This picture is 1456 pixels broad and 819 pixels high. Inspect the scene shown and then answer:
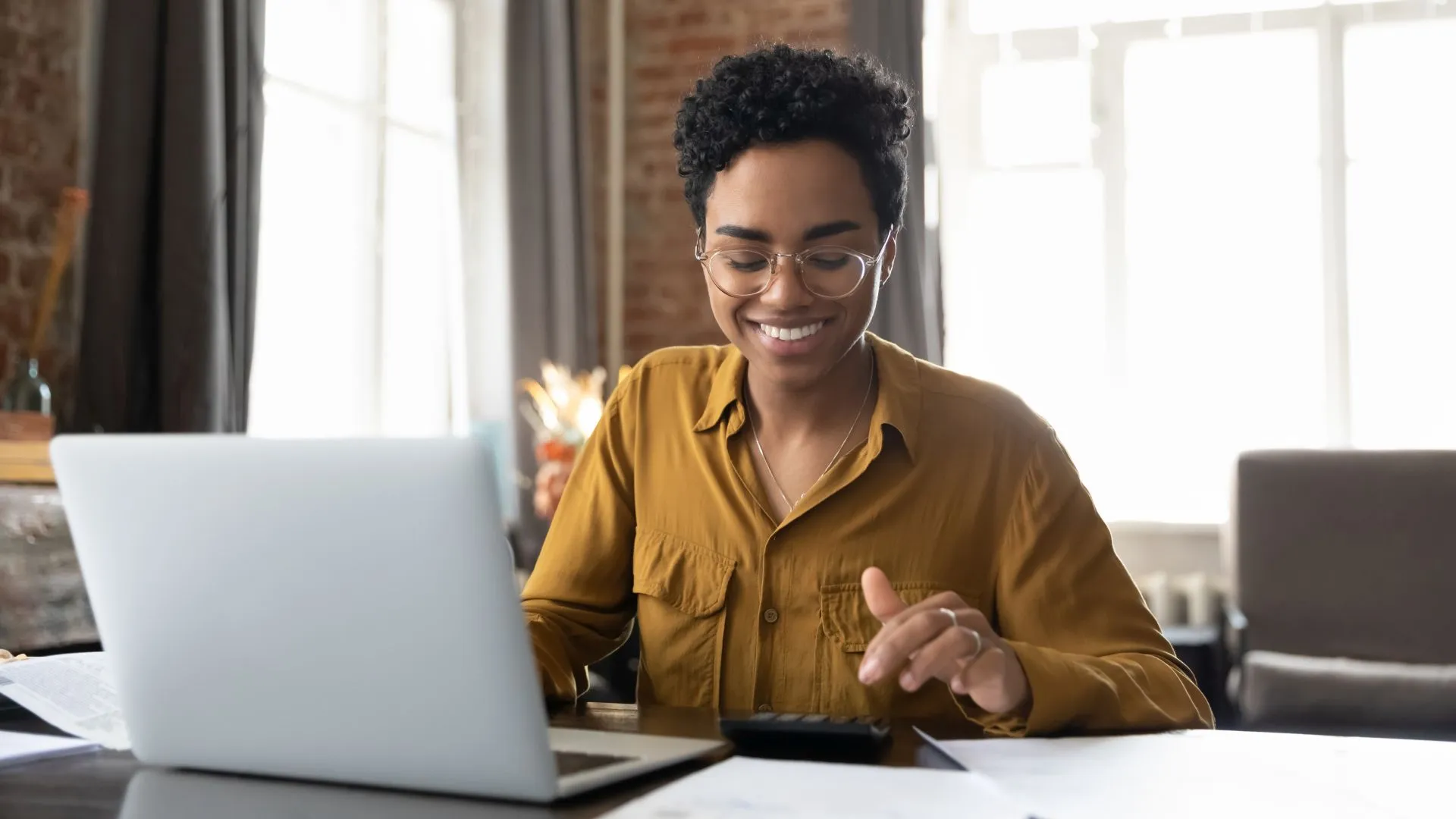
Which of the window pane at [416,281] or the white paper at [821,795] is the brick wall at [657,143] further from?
the white paper at [821,795]

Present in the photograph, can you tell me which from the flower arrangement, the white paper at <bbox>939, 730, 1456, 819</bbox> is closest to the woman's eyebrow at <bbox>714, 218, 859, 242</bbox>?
the white paper at <bbox>939, 730, 1456, 819</bbox>

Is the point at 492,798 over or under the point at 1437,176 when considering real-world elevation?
under

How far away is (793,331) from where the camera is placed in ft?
4.76

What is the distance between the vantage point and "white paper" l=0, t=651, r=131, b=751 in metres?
1.17

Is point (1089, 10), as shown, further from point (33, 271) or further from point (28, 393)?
point (28, 393)

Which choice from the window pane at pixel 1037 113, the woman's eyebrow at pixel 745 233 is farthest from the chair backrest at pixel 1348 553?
the woman's eyebrow at pixel 745 233

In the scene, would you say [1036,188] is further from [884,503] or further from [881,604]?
[881,604]

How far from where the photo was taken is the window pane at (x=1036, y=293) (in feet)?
14.8

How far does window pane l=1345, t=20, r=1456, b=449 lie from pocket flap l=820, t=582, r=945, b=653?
10.9 feet

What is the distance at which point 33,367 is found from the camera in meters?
2.55

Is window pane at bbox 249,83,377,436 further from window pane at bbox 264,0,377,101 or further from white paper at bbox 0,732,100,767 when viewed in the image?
white paper at bbox 0,732,100,767

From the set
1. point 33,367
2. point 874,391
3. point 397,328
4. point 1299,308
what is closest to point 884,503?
point 874,391

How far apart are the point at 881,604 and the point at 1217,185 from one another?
12.2ft

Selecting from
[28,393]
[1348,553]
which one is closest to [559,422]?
[28,393]
